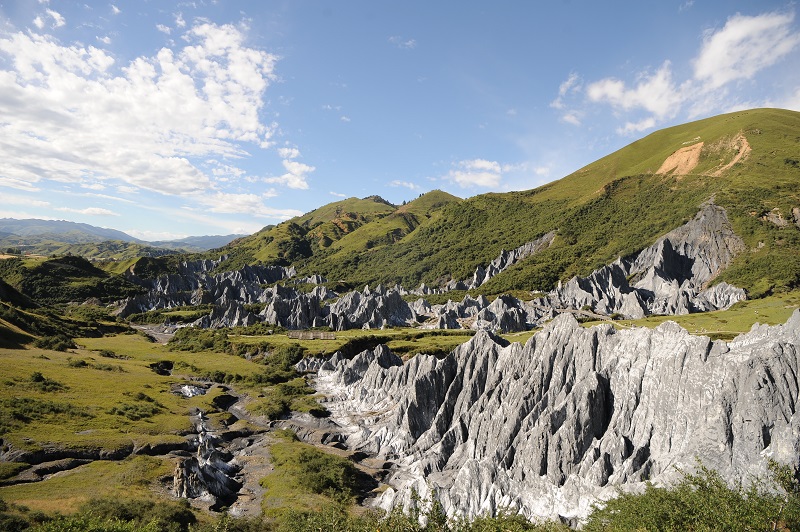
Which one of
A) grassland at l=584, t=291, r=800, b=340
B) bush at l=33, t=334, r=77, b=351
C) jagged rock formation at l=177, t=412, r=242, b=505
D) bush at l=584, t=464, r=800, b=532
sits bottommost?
jagged rock formation at l=177, t=412, r=242, b=505

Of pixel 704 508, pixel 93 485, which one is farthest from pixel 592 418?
pixel 93 485

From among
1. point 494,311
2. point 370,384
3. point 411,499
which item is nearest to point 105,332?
point 370,384

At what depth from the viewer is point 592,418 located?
4269 centimetres

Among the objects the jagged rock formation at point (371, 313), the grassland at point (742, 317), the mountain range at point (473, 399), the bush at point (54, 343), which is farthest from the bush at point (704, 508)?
the jagged rock formation at point (371, 313)

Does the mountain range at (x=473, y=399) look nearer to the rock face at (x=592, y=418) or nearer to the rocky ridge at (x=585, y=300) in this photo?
the rock face at (x=592, y=418)

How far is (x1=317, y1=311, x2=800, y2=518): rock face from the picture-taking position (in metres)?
33.6

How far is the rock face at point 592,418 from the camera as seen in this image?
33594 mm

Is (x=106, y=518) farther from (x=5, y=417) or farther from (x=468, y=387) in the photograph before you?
(x=468, y=387)

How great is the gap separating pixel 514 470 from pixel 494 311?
11396 centimetres

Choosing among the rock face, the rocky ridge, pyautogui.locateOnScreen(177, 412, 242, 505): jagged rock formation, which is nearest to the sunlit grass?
pyautogui.locateOnScreen(177, 412, 242, 505): jagged rock formation

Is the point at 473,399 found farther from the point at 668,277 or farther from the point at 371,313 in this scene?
the point at 668,277

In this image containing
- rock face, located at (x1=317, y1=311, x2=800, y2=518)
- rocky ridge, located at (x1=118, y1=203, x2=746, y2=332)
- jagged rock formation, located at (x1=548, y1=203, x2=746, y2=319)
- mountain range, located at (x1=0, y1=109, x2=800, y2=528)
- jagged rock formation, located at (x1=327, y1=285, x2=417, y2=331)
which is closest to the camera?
rock face, located at (x1=317, y1=311, x2=800, y2=518)

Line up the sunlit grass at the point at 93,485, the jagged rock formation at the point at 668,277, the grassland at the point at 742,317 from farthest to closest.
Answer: the jagged rock formation at the point at 668,277 → the grassland at the point at 742,317 → the sunlit grass at the point at 93,485

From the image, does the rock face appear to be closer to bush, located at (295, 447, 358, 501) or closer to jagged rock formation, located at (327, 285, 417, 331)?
bush, located at (295, 447, 358, 501)
